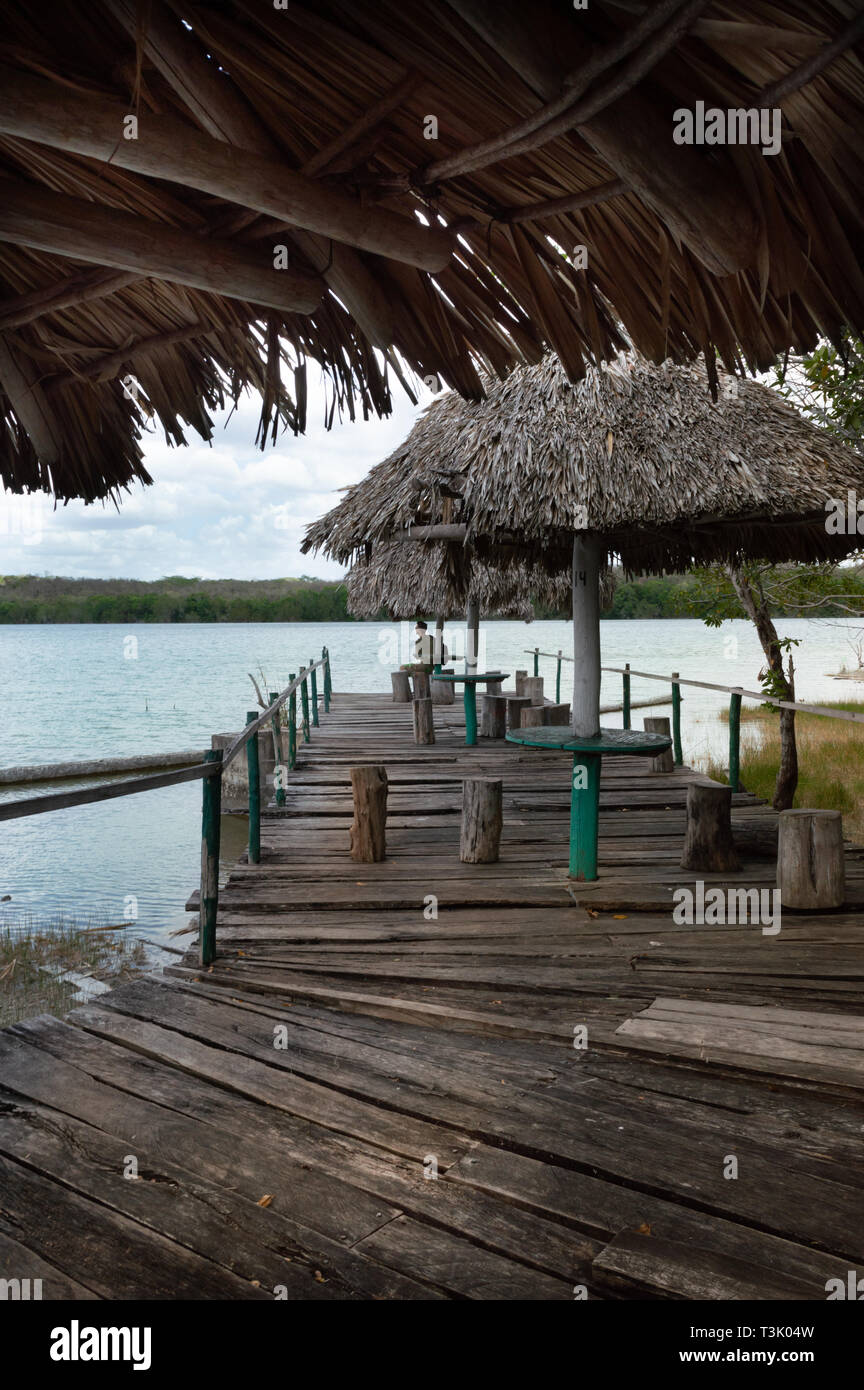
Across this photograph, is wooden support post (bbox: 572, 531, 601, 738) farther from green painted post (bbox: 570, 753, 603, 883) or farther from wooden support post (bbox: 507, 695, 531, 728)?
wooden support post (bbox: 507, 695, 531, 728)

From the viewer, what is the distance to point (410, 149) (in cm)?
213

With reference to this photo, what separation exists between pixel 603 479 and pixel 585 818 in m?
2.31

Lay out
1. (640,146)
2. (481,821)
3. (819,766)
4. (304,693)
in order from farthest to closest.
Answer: (819,766) → (304,693) → (481,821) → (640,146)

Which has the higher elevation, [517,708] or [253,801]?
[517,708]

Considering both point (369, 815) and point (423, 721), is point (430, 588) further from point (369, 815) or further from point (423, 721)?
point (369, 815)

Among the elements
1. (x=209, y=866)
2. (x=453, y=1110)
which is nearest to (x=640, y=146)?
(x=453, y=1110)

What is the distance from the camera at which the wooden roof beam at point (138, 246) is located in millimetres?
2023

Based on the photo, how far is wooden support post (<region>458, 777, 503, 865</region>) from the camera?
5523mm

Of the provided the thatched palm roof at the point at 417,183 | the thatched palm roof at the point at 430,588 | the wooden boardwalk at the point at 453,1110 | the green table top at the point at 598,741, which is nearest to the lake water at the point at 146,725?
the thatched palm roof at the point at 430,588

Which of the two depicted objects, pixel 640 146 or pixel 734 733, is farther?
pixel 734 733

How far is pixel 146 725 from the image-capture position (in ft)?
105

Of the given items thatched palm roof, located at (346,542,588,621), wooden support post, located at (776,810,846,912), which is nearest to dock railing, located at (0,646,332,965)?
wooden support post, located at (776,810,846,912)

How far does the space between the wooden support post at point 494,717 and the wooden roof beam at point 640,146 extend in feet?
29.8
